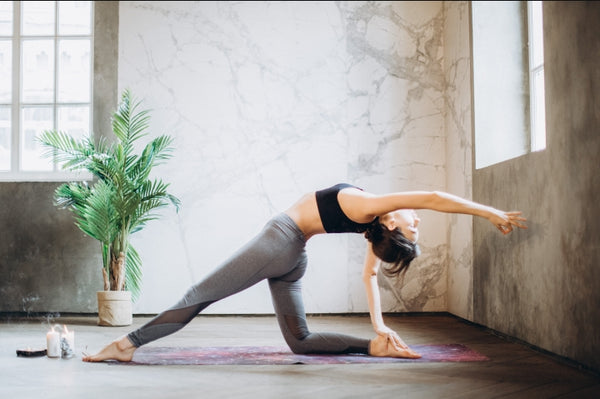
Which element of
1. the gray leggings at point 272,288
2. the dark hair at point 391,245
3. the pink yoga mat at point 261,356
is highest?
the dark hair at point 391,245

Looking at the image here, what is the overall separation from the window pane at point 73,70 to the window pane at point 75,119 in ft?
0.29

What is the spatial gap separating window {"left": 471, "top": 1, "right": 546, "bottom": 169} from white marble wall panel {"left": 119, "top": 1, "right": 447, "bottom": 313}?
741mm

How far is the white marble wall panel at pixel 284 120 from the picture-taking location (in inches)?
187

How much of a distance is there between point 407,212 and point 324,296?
84.6 inches

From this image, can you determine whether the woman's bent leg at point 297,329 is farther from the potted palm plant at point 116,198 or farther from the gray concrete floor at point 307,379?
the potted palm plant at point 116,198

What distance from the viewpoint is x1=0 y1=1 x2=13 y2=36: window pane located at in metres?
5.02

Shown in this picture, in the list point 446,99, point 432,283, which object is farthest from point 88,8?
point 432,283

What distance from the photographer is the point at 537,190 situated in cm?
307

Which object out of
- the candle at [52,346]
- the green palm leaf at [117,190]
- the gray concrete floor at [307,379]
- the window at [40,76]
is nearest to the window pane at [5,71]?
the window at [40,76]

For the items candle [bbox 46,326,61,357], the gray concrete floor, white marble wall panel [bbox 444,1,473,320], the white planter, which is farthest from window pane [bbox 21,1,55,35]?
white marble wall panel [bbox 444,1,473,320]

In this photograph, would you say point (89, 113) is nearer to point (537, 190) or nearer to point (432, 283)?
point (432, 283)

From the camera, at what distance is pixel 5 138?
4.98 m

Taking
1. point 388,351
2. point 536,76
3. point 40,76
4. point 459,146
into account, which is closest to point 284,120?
point 459,146

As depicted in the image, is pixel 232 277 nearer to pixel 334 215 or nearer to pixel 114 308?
pixel 334 215
